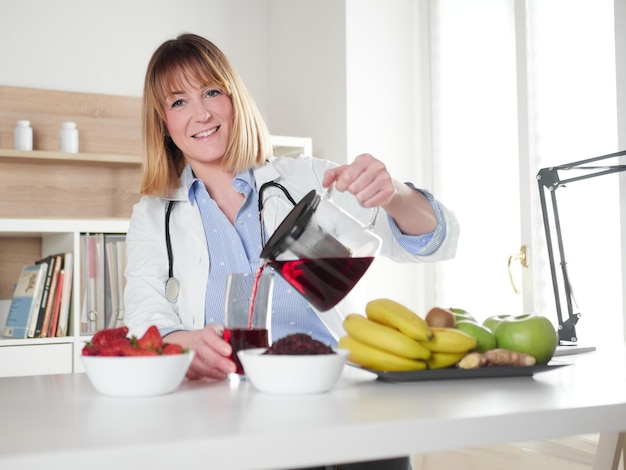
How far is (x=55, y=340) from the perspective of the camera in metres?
2.89

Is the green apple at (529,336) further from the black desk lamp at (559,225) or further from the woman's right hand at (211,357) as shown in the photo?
the black desk lamp at (559,225)

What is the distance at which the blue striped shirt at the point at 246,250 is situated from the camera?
5.26 ft

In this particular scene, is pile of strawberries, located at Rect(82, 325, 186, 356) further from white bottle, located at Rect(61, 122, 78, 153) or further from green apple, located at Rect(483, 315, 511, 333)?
white bottle, located at Rect(61, 122, 78, 153)

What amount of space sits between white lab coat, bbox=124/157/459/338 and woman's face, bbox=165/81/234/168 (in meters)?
0.09

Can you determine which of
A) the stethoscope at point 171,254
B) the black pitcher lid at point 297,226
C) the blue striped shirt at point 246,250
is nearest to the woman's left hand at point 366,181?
the black pitcher lid at point 297,226

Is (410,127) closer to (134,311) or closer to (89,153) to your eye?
(89,153)

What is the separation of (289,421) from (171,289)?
859 millimetres

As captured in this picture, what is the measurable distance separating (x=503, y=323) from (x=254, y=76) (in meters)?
2.73

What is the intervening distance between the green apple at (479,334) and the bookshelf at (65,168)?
2051 millimetres

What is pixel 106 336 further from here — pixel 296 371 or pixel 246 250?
pixel 246 250

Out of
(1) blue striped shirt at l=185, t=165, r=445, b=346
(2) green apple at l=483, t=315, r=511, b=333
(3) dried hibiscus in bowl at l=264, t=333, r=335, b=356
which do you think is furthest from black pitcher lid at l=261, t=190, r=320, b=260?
(1) blue striped shirt at l=185, t=165, r=445, b=346

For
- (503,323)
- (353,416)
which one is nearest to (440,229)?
(503,323)

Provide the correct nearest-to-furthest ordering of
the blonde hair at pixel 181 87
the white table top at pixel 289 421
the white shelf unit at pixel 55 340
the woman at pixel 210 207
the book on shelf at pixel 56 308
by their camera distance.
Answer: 1. the white table top at pixel 289 421
2. the woman at pixel 210 207
3. the blonde hair at pixel 181 87
4. the white shelf unit at pixel 55 340
5. the book on shelf at pixel 56 308

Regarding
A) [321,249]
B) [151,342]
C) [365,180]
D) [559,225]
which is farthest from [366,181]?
[559,225]
